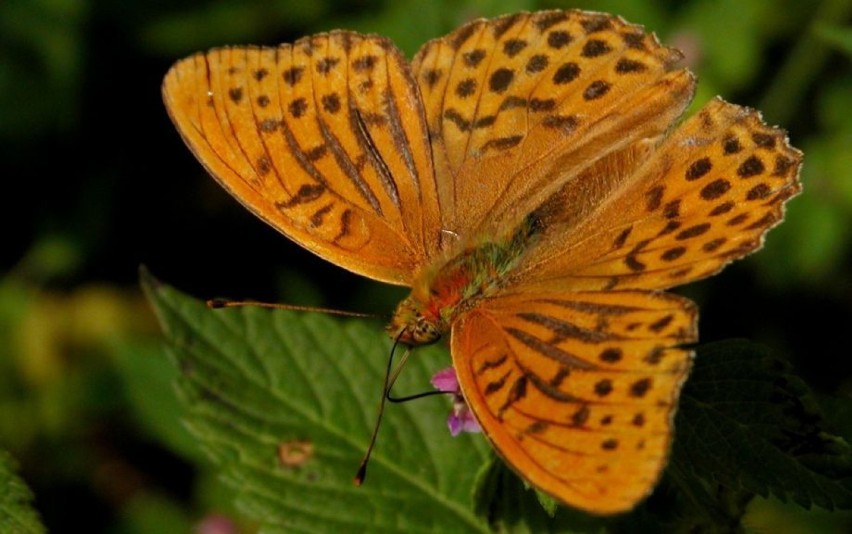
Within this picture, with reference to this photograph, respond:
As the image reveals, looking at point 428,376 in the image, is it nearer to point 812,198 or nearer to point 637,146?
point 637,146

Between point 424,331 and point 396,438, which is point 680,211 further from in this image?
point 396,438

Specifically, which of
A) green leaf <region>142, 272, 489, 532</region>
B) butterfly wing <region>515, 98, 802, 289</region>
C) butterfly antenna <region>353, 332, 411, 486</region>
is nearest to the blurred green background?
green leaf <region>142, 272, 489, 532</region>

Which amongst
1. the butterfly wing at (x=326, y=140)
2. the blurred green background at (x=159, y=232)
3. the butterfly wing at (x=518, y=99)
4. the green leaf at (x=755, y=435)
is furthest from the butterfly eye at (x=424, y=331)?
the blurred green background at (x=159, y=232)

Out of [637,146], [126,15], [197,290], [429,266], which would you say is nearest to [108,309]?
[197,290]

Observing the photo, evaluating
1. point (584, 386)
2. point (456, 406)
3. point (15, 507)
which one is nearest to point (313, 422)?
point (456, 406)

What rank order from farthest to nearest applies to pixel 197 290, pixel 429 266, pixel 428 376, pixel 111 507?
1. pixel 197 290
2. pixel 111 507
3. pixel 428 376
4. pixel 429 266
